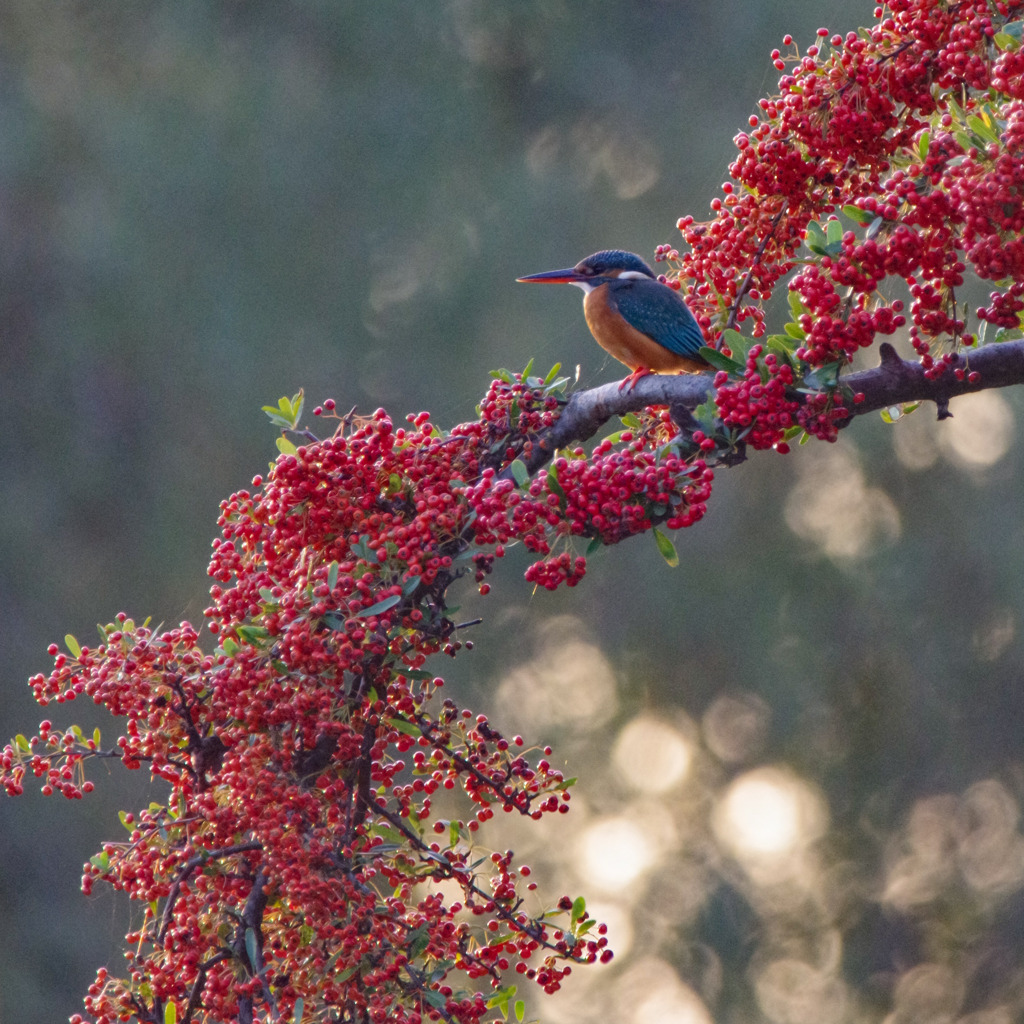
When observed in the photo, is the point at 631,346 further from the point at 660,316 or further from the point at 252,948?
the point at 252,948

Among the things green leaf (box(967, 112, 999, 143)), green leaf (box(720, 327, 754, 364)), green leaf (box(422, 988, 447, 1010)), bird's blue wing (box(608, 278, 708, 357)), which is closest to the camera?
green leaf (box(967, 112, 999, 143))

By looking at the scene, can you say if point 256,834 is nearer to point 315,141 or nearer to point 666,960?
point 666,960

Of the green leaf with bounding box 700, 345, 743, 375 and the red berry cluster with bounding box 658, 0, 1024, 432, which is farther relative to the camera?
the green leaf with bounding box 700, 345, 743, 375

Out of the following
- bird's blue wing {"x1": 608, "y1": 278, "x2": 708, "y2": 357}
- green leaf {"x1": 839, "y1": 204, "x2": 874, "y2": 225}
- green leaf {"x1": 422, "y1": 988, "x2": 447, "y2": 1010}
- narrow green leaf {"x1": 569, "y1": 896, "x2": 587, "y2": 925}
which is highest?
bird's blue wing {"x1": 608, "y1": 278, "x2": 708, "y2": 357}

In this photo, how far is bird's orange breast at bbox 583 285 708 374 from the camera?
2.46m

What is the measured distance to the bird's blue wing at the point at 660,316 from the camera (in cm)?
240

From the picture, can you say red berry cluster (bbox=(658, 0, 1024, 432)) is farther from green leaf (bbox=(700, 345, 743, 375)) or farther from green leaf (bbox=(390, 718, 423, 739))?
green leaf (bbox=(390, 718, 423, 739))

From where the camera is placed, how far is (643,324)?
2.47 metres

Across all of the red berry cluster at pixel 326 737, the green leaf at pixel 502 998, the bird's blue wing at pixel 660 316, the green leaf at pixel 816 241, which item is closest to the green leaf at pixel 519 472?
the red berry cluster at pixel 326 737

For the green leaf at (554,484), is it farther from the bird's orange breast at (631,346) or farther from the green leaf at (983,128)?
the bird's orange breast at (631,346)

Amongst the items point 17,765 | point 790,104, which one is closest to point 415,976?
point 17,765

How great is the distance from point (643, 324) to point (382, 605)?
1187mm

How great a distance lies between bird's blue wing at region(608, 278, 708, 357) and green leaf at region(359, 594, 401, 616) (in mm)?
1046

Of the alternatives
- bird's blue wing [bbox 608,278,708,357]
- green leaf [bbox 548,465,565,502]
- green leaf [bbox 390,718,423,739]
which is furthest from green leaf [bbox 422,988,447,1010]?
bird's blue wing [bbox 608,278,708,357]
